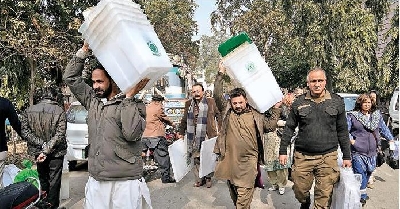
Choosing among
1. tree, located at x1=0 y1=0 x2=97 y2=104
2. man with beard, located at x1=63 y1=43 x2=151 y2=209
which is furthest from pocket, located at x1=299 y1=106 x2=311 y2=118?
tree, located at x1=0 y1=0 x2=97 y2=104

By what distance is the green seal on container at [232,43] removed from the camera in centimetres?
469

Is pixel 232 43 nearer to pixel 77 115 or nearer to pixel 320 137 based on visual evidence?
pixel 320 137

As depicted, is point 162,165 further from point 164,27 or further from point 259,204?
point 164,27

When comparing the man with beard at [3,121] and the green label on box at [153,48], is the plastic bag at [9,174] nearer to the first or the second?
the man with beard at [3,121]

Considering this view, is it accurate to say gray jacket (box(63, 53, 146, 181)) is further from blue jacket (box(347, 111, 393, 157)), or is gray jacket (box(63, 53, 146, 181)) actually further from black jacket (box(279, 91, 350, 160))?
blue jacket (box(347, 111, 393, 157))

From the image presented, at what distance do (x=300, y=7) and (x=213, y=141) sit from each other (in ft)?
54.8

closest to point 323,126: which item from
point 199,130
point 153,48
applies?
point 153,48

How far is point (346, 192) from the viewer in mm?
4207

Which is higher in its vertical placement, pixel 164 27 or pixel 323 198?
pixel 164 27

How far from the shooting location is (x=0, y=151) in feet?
12.9

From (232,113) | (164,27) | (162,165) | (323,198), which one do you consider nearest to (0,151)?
(232,113)

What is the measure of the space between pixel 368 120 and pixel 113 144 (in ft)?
12.6

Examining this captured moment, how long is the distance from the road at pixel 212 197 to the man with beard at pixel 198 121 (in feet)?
1.22

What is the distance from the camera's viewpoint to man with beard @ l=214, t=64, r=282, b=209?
15.5ft
